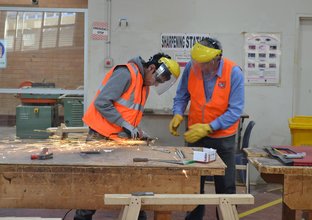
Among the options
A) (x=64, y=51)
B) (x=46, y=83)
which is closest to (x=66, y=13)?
(x=64, y=51)

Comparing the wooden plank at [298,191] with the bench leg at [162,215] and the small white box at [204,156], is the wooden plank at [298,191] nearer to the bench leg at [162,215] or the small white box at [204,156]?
the small white box at [204,156]

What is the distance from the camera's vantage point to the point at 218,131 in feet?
13.6

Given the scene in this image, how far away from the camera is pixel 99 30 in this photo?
6.40m

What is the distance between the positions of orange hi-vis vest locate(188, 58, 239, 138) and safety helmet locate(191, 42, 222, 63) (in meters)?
0.23

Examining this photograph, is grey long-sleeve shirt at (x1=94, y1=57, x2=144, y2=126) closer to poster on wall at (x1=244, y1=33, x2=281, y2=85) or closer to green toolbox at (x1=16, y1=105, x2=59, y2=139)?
green toolbox at (x1=16, y1=105, x2=59, y2=139)

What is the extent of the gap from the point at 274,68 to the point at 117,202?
4374 millimetres

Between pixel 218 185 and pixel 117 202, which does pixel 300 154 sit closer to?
pixel 218 185

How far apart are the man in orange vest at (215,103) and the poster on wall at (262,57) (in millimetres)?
2421

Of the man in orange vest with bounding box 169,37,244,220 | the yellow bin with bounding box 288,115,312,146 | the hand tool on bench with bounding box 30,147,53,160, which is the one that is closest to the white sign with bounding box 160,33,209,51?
the yellow bin with bounding box 288,115,312,146

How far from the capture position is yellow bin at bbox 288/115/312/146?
5508mm

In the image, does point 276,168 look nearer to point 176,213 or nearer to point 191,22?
point 176,213

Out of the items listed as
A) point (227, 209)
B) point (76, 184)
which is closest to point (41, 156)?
point (76, 184)

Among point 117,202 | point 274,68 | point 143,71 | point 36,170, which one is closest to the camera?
point 117,202

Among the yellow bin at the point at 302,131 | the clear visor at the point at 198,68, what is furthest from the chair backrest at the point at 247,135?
the clear visor at the point at 198,68
